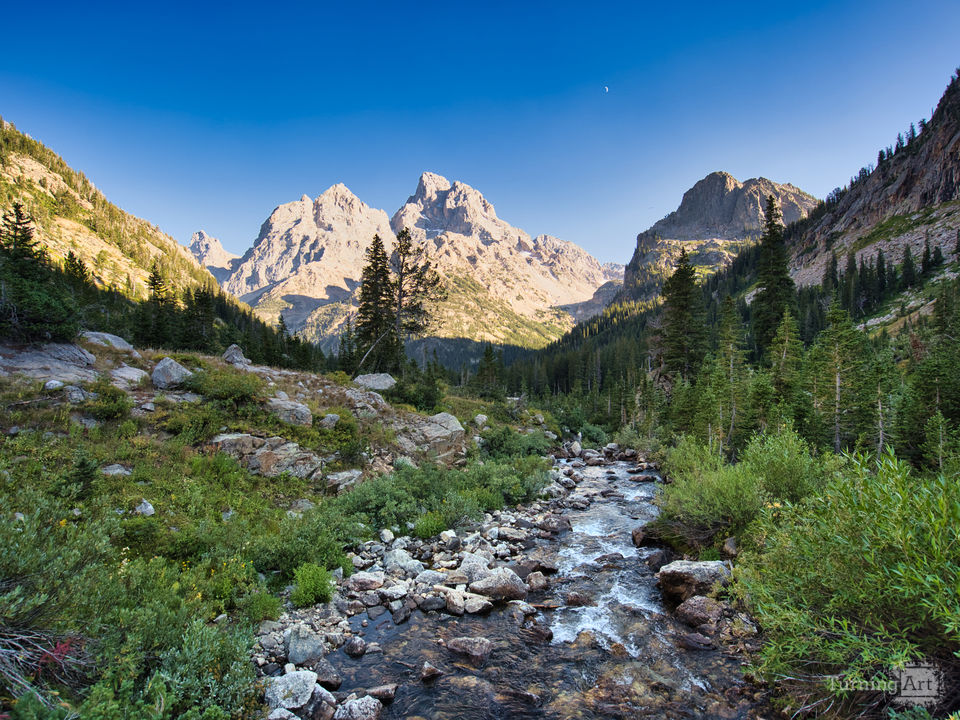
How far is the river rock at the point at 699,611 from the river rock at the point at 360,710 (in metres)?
7.48

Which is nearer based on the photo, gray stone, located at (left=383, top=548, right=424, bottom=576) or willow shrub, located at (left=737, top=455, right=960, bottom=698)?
willow shrub, located at (left=737, top=455, right=960, bottom=698)

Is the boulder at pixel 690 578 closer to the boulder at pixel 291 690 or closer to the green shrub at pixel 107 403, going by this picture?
the boulder at pixel 291 690

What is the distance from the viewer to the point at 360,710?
6.76 m

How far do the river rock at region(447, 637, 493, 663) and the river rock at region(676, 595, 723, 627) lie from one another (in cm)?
496

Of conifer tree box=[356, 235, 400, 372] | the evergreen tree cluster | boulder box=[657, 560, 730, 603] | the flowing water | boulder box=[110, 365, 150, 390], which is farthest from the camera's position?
conifer tree box=[356, 235, 400, 372]

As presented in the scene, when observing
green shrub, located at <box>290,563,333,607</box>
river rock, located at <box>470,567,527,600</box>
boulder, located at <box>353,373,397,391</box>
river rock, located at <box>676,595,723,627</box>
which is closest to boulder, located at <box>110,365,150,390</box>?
green shrub, located at <box>290,563,333,607</box>

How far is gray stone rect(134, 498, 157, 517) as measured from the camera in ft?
33.7

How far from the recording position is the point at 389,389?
2947 cm

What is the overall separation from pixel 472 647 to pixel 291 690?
3730mm

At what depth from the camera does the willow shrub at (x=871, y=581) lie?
4.70 m

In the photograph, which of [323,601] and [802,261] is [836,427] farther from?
[802,261]

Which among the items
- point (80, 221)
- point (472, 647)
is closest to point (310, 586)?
point (472, 647)

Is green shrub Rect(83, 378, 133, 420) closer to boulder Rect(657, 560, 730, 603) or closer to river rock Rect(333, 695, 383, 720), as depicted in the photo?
river rock Rect(333, 695, 383, 720)

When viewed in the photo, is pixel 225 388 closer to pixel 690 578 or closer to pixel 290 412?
pixel 290 412
